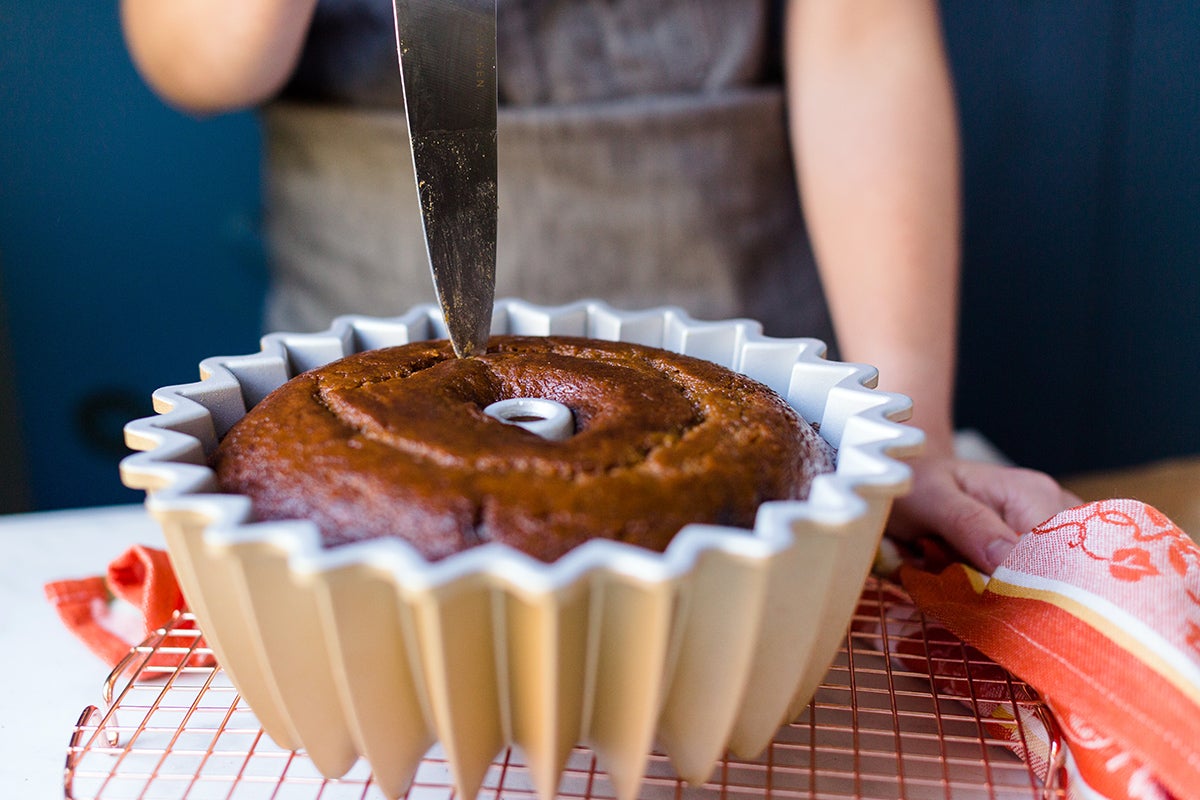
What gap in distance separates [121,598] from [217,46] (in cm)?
74

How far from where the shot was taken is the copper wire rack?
61 cm

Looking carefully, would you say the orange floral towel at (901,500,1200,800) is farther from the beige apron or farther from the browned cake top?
the beige apron

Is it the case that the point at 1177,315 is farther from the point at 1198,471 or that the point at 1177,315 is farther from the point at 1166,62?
the point at 1198,471

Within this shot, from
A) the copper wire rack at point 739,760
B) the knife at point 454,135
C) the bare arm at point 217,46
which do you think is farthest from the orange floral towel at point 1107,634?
the bare arm at point 217,46

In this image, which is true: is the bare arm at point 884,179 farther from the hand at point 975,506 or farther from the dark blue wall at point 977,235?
the dark blue wall at point 977,235

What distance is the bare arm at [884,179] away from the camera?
1.15 metres

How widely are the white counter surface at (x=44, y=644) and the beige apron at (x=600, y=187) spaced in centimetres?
61

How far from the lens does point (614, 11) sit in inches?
52.2

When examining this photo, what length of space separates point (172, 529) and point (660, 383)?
347mm

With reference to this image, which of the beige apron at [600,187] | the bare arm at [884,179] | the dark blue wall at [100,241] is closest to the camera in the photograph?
the bare arm at [884,179]

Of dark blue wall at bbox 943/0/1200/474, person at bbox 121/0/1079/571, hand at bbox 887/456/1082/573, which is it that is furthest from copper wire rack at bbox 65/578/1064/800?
dark blue wall at bbox 943/0/1200/474

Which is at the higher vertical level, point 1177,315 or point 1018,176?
point 1018,176

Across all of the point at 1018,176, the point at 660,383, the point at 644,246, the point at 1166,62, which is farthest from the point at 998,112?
the point at 660,383

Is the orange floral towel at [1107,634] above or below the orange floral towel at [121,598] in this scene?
above
